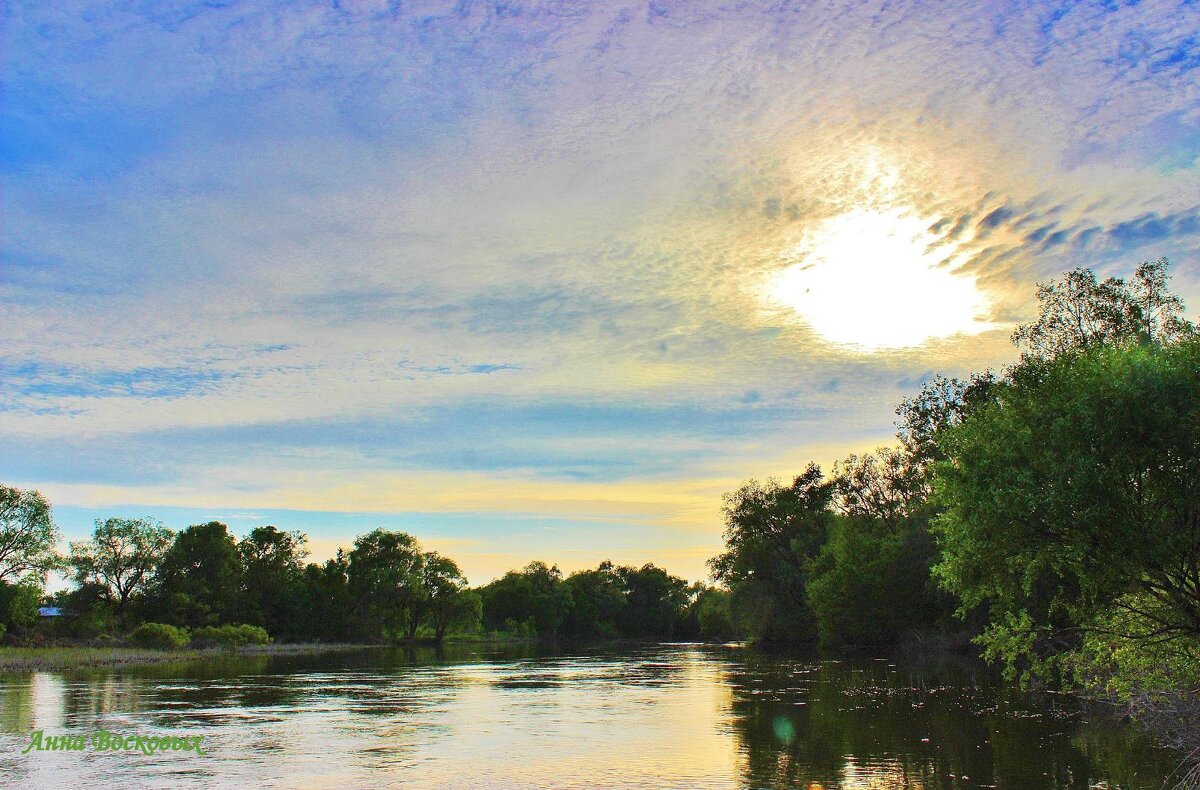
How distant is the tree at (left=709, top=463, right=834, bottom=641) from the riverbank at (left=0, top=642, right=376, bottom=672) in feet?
159

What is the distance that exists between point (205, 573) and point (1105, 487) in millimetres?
122002

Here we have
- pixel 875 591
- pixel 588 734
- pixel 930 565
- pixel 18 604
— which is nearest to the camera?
pixel 588 734

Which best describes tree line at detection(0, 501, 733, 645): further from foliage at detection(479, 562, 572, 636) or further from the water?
the water

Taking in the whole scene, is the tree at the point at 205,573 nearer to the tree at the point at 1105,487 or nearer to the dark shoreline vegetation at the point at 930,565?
the dark shoreline vegetation at the point at 930,565

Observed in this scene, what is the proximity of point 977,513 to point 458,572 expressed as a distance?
126 m

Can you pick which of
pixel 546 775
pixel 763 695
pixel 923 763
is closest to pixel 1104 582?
pixel 923 763

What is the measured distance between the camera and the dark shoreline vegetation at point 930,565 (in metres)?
17.9

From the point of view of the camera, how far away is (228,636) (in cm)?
10000

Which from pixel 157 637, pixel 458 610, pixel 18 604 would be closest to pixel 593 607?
pixel 458 610

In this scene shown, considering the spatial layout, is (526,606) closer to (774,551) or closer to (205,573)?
(205,573)

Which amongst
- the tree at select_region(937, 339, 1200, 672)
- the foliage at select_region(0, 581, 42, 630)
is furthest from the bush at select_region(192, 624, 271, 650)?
the tree at select_region(937, 339, 1200, 672)

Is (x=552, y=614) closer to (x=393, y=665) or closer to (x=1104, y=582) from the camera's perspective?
(x=393, y=665)

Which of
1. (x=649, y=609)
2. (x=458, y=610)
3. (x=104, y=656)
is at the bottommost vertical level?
(x=649, y=609)

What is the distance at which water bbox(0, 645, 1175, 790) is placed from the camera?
20547 millimetres
